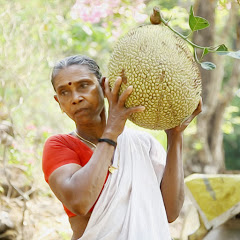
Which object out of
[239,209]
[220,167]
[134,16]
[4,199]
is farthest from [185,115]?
[220,167]

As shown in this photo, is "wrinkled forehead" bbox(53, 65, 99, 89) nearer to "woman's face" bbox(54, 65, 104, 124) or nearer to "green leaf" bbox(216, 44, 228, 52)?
"woman's face" bbox(54, 65, 104, 124)

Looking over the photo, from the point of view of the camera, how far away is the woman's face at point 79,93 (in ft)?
4.64

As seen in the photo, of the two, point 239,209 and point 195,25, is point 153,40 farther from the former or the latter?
point 239,209

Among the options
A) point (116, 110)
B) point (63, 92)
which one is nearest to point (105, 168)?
point (116, 110)

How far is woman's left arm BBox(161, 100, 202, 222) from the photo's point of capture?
5.02ft

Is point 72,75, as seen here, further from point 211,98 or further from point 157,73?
point 211,98

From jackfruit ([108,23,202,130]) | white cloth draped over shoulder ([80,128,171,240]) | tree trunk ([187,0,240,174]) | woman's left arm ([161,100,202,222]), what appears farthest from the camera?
tree trunk ([187,0,240,174])

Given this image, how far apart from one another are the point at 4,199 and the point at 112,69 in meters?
2.22

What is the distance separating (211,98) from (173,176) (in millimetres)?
3127

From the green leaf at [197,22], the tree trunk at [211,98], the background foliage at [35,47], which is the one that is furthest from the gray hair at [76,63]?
the tree trunk at [211,98]

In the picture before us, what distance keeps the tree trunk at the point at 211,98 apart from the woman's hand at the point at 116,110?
3.14 meters

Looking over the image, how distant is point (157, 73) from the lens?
126cm

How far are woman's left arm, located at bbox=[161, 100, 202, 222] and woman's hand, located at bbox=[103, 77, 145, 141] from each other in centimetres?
29

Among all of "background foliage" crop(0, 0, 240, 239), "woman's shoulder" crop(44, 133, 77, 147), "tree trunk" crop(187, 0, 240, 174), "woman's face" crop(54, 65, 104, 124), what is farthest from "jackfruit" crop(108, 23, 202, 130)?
"tree trunk" crop(187, 0, 240, 174)
